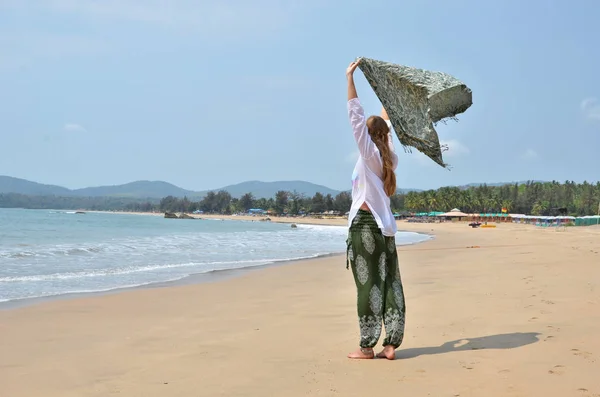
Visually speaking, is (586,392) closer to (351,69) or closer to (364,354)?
(364,354)

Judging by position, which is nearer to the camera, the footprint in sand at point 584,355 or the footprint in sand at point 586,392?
the footprint in sand at point 586,392

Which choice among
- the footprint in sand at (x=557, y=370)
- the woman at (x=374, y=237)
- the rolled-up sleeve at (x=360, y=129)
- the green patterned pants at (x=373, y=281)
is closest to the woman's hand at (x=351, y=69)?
the woman at (x=374, y=237)

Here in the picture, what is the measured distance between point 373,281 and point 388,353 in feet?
1.74

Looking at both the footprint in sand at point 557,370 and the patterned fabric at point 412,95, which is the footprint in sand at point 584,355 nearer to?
the footprint in sand at point 557,370

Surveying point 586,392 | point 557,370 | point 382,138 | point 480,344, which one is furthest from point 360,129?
point 586,392

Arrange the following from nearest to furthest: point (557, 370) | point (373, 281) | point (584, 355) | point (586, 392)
Answer: point (586, 392) → point (557, 370) → point (584, 355) → point (373, 281)

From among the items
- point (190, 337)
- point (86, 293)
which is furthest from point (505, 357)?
point (86, 293)

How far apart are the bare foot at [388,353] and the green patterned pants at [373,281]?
44 mm

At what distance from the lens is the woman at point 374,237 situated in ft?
14.4

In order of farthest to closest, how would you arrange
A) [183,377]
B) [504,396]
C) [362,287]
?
[362,287], [183,377], [504,396]

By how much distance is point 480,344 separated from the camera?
4672 mm

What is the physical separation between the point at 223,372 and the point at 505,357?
6.53ft

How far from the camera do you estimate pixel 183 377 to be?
4.07 meters

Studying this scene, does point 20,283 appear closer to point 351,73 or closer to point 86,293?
point 86,293
